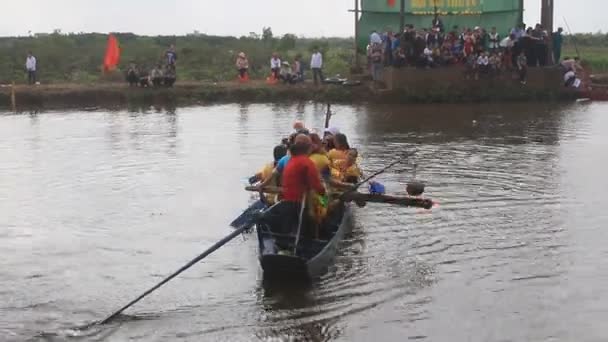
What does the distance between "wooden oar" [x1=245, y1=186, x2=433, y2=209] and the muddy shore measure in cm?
1735

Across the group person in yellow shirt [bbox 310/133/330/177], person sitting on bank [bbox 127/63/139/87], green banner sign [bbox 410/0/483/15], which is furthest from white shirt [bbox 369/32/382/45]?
person in yellow shirt [bbox 310/133/330/177]

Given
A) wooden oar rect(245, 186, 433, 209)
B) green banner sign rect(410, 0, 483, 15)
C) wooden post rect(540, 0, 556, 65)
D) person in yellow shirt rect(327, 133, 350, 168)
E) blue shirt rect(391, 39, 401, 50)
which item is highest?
green banner sign rect(410, 0, 483, 15)

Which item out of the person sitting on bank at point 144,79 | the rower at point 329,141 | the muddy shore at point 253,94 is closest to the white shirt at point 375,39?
Result: the muddy shore at point 253,94

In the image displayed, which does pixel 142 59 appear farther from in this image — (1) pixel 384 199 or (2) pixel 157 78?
(1) pixel 384 199

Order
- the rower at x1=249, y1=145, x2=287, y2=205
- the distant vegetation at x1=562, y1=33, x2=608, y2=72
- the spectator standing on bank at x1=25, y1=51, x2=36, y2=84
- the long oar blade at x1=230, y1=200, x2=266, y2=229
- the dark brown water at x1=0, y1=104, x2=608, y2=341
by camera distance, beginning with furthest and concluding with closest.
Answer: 1. the distant vegetation at x1=562, y1=33, x2=608, y2=72
2. the spectator standing on bank at x1=25, y1=51, x2=36, y2=84
3. the long oar blade at x1=230, y1=200, x2=266, y2=229
4. the rower at x1=249, y1=145, x2=287, y2=205
5. the dark brown water at x1=0, y1=104, x2=608, y2=341

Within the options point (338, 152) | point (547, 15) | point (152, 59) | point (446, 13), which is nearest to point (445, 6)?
point (446, 13)

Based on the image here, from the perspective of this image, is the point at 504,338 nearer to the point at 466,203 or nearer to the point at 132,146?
the point at 466,203

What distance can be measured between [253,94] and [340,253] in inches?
761

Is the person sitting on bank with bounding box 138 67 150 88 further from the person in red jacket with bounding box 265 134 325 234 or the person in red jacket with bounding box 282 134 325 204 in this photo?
the person in red jacket with bounding box 282 134 325 204

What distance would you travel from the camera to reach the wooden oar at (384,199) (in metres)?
11.7

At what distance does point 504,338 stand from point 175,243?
17.3ft

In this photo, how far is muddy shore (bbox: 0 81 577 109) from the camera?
2942 cm

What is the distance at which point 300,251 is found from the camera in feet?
36.5

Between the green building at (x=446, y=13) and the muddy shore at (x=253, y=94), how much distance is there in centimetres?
264
